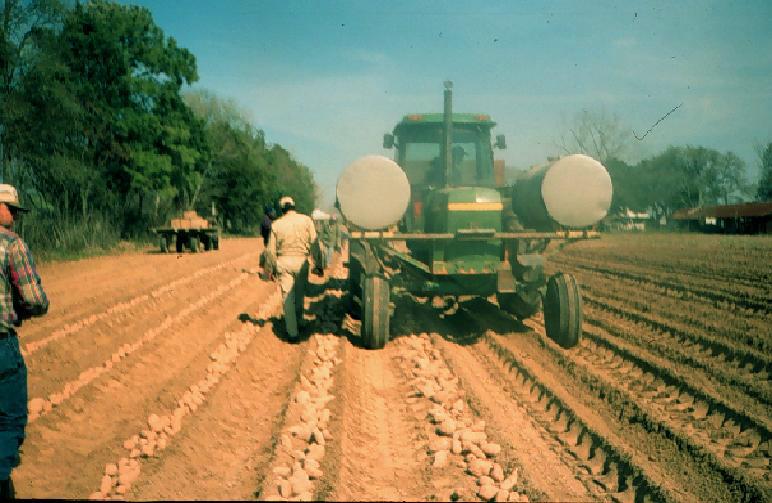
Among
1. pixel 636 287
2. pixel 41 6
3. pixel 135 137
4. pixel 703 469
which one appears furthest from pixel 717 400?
pixel 135 137

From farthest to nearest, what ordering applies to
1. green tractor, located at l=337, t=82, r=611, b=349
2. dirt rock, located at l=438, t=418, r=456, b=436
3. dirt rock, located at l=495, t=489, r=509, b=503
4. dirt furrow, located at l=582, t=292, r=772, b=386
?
green tractor, located at l=337, t=82, r=611, b=349
dirt furrow, located at l=582, t=292, r=772, b=386
dirt rock, located at l=438, t=418, r=456, b=436
dirt rock, located at l=495, t=489, r=509, b=503

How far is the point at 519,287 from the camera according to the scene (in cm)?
751

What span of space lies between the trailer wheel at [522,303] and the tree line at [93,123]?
18048 mm

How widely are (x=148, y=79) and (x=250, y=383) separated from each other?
31754 millimetres

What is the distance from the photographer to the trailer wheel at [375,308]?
661 centimetres

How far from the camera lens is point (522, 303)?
320 inches

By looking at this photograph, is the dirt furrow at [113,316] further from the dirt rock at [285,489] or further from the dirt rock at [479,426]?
the dirt rock at [479,426]

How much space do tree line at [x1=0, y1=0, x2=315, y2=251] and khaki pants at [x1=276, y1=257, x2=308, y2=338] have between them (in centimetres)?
1636

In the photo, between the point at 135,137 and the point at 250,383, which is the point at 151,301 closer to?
the point at 250,383

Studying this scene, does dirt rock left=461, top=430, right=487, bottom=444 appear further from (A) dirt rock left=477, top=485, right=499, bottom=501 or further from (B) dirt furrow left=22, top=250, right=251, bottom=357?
(B) dirt furrow left=22, top=250, right=251, bottom=357

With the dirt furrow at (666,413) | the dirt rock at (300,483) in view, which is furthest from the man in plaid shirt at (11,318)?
the dirt furrow at (666,413)

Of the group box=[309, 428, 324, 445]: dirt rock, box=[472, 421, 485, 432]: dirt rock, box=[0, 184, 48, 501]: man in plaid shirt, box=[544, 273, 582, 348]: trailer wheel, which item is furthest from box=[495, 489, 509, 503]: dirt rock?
box=[544, 273, 582, 348]: trailer wheel

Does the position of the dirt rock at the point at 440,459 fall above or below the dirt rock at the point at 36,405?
below

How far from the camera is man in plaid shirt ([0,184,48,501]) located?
2988mm
